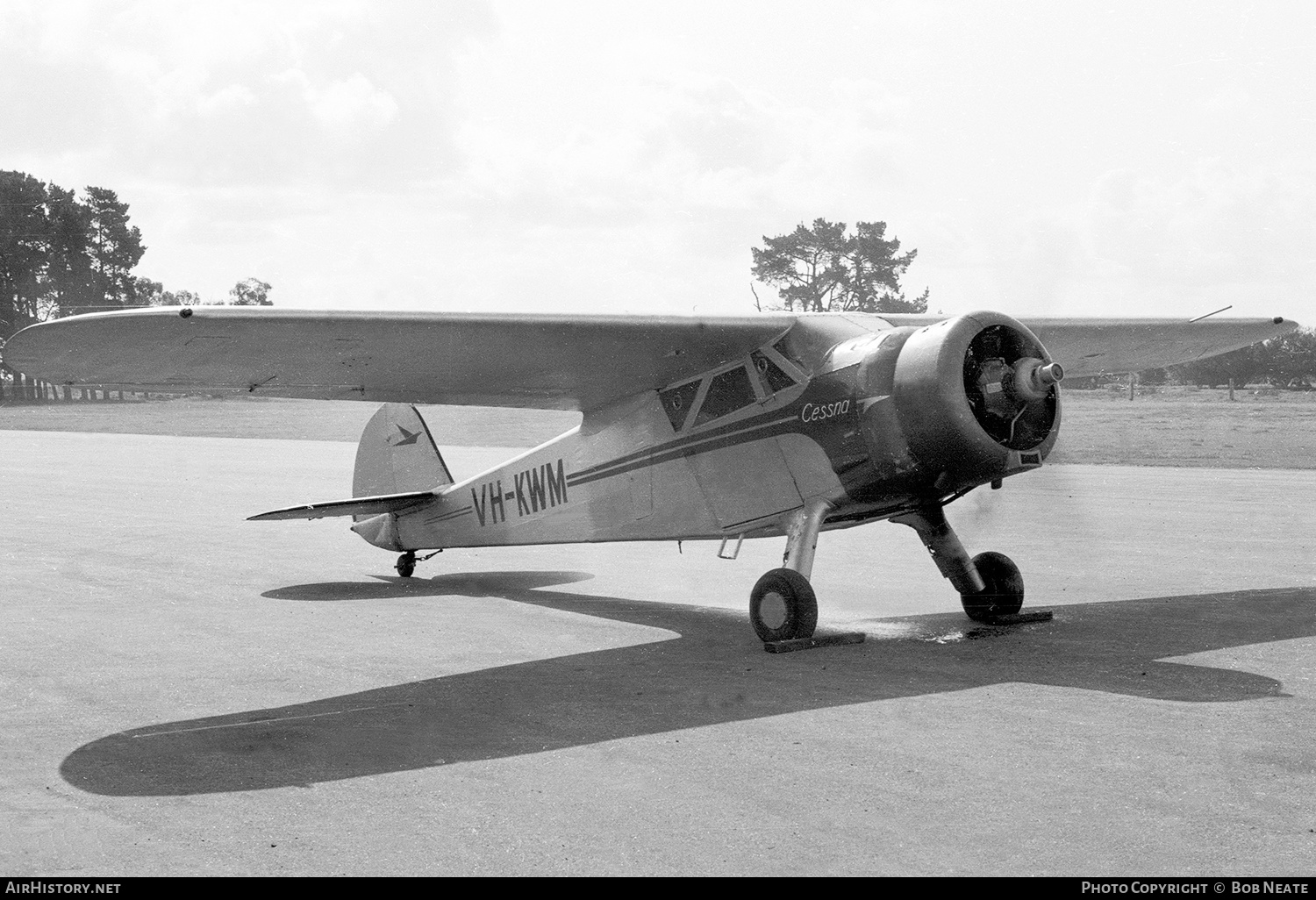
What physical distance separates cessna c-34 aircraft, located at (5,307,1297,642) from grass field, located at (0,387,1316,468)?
1466 centimetres

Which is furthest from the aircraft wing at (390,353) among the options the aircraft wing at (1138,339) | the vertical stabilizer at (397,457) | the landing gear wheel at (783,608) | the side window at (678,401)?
the aircraft wing at (1138,339)

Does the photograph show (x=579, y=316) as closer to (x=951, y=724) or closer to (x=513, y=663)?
(x=513, y=663)

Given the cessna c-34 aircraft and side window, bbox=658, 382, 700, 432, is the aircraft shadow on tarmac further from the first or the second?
side window, bbox=658, 382, 700, 432

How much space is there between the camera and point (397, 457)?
1462 cm

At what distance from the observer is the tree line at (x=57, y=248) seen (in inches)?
4213

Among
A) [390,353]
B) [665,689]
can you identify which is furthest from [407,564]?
[665,689]

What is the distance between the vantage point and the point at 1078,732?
6754 mm

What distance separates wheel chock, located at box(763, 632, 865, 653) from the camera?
9266mm

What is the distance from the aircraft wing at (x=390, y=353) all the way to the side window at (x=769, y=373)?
0.11 meters

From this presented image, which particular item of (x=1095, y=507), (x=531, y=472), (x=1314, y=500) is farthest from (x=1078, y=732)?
(x=1314, y=500)

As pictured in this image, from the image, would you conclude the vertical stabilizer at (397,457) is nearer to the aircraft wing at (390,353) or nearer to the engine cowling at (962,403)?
the aircraft wing at (390,353)

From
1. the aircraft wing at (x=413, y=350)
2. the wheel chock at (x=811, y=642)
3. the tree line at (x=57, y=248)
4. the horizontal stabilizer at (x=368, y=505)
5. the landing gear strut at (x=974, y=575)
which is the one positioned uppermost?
the tree line at (x=57, y=248)

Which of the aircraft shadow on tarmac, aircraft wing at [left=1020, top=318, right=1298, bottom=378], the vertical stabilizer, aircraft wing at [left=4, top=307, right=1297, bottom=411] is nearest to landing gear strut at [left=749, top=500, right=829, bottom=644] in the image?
the aircraft shadow on tarmac
